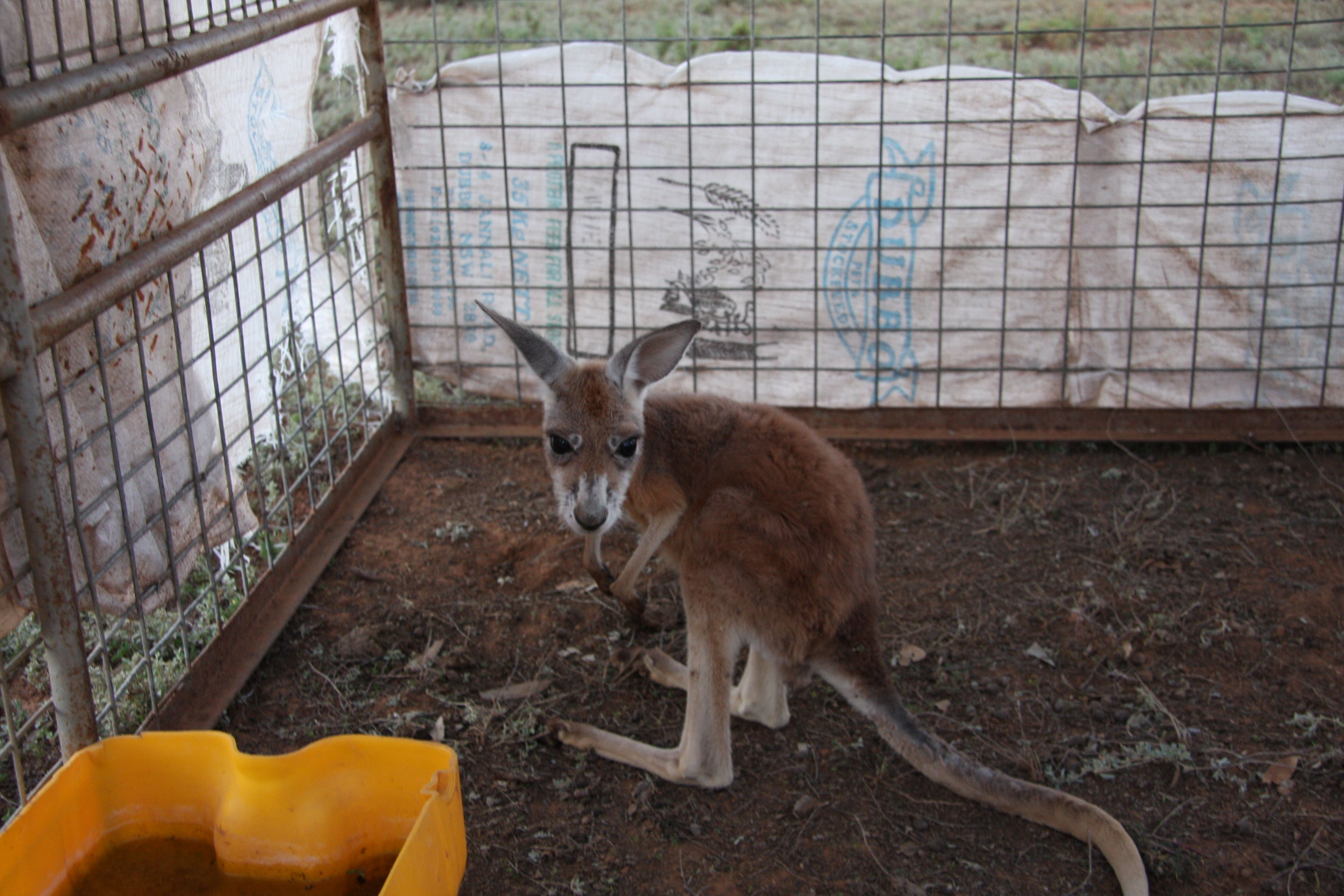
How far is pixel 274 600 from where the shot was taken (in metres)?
3.76

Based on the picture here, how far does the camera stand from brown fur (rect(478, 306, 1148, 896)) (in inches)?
113

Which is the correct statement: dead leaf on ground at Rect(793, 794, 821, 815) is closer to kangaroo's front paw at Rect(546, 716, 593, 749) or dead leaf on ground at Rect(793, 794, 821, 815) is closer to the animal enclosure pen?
kangaroo's front paw at Rect(546, 716, 593, 749)

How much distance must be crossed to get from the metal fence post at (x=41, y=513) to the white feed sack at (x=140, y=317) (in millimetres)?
84

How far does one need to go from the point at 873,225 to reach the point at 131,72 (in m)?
3.08

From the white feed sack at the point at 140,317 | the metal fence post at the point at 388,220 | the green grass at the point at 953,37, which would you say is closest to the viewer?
the white feed sack at the point at 140,317

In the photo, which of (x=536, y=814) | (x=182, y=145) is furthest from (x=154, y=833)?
(x=182, y=145)

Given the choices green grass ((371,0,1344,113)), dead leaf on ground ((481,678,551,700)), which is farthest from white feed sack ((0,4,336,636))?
green grass ((371,0,1344,113))

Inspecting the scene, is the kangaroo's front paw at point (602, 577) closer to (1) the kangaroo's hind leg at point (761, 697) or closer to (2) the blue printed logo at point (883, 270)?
(1) the kangaroo's hind leg at point (761, 697)

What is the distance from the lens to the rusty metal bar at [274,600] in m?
3.17

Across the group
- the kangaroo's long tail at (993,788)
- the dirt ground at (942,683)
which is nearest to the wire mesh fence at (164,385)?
the dirt ground at (942,683)

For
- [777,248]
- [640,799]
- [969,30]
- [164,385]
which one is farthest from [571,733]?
[969,30]

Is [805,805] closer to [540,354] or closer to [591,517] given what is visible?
[591,517]

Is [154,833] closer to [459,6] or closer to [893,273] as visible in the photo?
[893,273]

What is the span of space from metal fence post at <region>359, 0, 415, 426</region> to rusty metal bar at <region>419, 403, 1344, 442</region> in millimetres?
211
